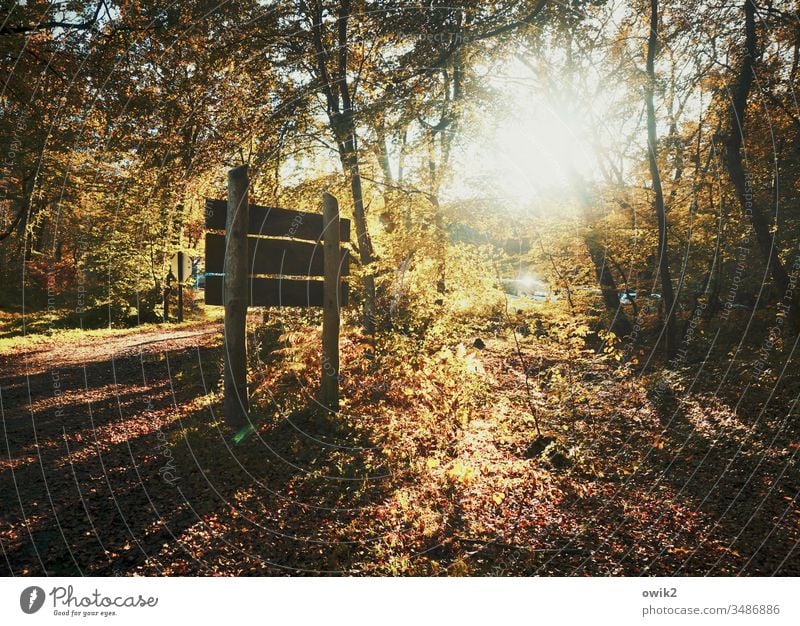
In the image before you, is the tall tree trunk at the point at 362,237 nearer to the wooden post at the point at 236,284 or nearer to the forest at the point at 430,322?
the forest at the point at 430,322

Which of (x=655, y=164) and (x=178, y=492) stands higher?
(x=655, y=164)

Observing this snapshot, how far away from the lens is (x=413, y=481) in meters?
6.40

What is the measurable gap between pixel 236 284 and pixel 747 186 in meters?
11.5

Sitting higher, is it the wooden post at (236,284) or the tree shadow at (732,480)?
the wooden post at (236,284)

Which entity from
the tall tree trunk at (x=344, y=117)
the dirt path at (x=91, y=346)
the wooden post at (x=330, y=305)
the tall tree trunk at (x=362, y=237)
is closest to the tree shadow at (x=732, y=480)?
the wooden post at (x=330, y=305)

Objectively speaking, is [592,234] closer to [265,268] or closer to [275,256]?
[275,256]

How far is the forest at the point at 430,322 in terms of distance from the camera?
5.08 metres

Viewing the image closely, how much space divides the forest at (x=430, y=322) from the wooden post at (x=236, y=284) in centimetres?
10

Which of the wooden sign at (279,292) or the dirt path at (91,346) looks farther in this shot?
the dirt path at (91,346)

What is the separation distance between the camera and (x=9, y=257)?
82.7ft

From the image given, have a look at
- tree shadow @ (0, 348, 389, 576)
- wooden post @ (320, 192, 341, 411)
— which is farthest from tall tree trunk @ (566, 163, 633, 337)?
tree shadow @ (0, 348, 389, 576)

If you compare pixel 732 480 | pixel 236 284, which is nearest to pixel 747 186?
pixel 732 480

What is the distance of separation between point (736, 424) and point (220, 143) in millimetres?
11746
